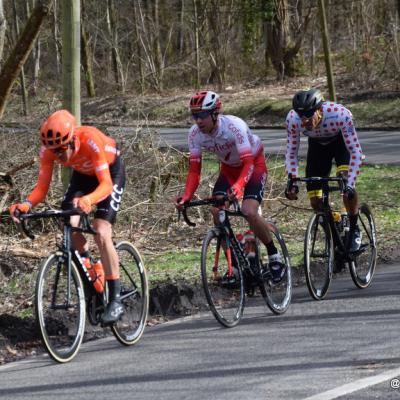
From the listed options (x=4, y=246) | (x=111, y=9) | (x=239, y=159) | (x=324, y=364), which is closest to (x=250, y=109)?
(x=111, y=9)

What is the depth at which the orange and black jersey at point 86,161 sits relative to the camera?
7.30 metres

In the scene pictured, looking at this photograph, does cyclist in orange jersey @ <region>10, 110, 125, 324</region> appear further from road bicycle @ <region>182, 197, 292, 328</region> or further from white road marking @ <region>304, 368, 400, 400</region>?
white road marking @ <region>304, 368, 400, 400</region>

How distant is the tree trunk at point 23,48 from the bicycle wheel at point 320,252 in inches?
172

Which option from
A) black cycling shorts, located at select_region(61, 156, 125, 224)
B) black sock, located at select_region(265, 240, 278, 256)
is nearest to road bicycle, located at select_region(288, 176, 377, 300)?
black sock, located at select_region(265, 240, 278, 256)

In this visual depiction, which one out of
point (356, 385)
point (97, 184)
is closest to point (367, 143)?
point (97, 184)

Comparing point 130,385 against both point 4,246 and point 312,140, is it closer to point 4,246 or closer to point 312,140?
point 312,140

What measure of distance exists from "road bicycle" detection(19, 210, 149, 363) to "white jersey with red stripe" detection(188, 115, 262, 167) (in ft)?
3.97

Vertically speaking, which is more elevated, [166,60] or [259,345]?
[166,60]

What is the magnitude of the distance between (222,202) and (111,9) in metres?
42.1

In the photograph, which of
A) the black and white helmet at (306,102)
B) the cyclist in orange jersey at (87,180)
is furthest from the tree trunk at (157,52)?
the cyclist in orange jersey at (87,180)

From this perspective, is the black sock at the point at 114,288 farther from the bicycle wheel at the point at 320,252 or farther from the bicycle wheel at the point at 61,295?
the bicycle wheel at the point at 320,252

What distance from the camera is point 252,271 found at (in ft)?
27.5

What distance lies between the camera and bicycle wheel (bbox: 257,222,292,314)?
8.38m

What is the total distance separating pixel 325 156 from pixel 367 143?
47.3 feet
